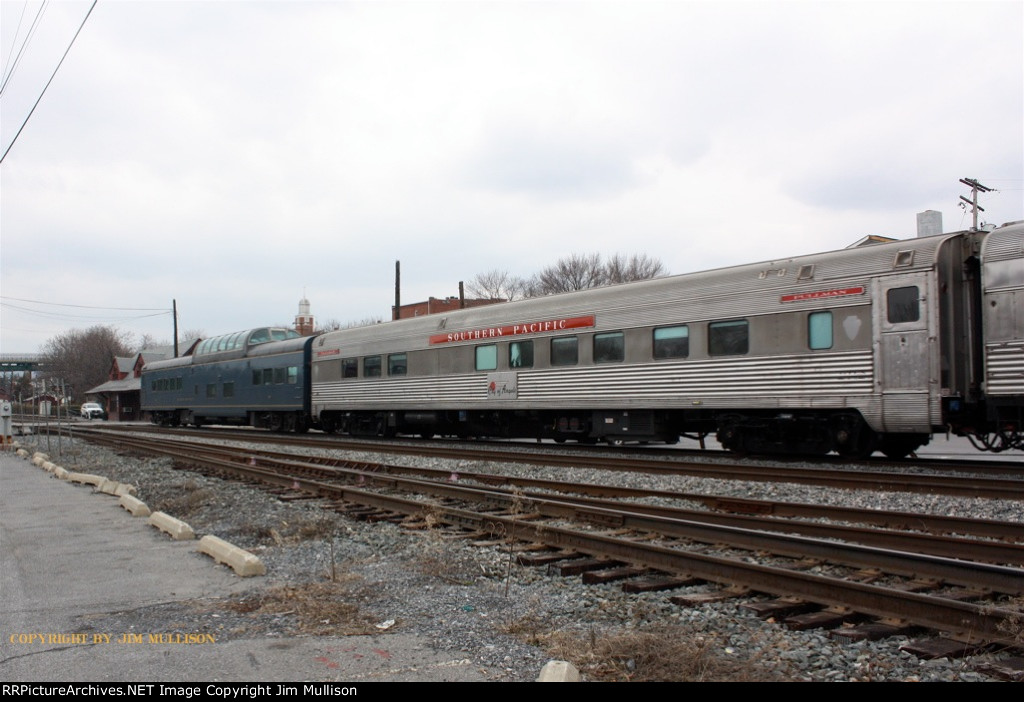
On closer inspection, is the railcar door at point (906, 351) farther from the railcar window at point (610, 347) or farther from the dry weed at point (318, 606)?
the dry weed at point (318, 606)

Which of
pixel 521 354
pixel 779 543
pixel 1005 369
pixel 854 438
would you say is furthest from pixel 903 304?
pixel 521 354

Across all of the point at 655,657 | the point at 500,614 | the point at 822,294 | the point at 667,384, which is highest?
the point at 822,294

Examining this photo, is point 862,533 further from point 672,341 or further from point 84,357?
Result: point 84,357

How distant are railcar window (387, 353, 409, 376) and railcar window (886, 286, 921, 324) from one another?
13243 mm

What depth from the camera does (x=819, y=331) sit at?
12820mm

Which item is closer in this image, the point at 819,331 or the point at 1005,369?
the point at 1005,369

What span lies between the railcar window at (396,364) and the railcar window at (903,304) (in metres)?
13.2

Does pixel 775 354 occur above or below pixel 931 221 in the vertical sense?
below

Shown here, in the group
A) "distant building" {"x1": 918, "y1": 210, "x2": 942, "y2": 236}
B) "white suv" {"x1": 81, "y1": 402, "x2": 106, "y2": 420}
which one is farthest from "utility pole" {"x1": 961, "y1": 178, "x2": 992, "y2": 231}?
"white suv" {"x1": 81, "y1": 402, "x2": 106, "y2": 420}

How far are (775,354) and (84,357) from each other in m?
108

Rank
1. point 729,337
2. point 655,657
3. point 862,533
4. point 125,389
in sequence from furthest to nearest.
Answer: point 125,389, point 729,337, point 862,533, point 655,657

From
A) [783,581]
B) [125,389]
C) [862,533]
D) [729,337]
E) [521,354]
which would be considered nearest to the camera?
[783,581]

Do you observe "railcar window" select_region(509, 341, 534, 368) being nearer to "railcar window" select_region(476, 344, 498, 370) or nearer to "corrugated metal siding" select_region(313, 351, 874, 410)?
"corrugated metal siding" select_region(313, 351, 874, 410)
